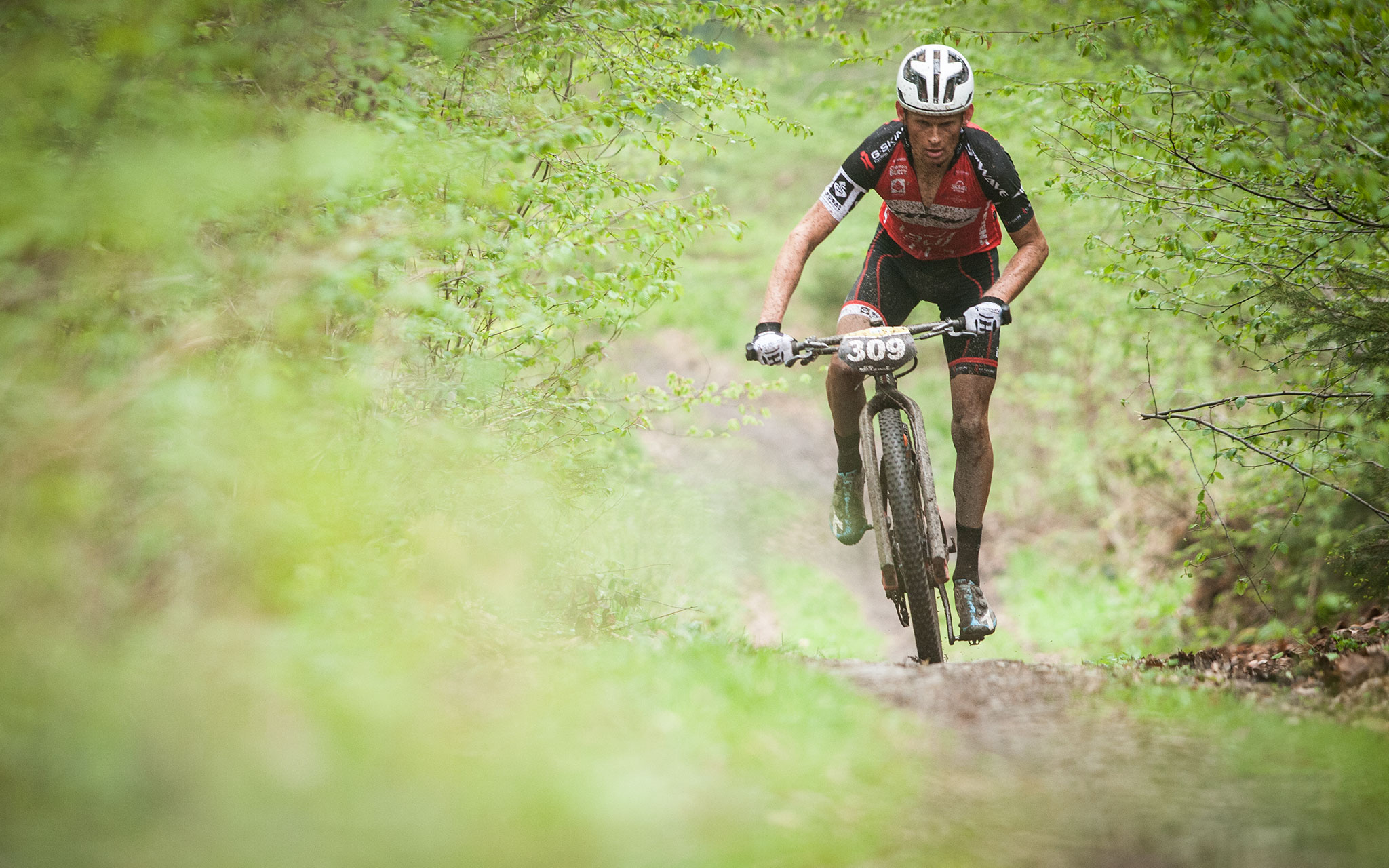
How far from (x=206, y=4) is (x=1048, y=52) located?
32.1 feet

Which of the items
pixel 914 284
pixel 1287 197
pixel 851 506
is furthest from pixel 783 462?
pixel 1287 197

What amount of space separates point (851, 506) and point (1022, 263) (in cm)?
177

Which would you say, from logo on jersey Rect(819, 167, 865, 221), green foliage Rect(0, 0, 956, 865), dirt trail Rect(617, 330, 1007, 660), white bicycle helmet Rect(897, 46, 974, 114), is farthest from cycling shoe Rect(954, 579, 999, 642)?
dirt trail Rect(617, 330, 1007, 660)

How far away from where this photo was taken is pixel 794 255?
4785 millimetres

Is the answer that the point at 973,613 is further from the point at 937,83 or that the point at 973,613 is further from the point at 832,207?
the point at 937,83

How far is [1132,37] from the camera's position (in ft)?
15.5

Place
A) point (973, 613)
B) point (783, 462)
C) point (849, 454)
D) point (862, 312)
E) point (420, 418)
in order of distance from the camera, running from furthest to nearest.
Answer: point (783, 462) → point (849, 454) → point (862, 312) → point (973, 613) → point (420, 418)

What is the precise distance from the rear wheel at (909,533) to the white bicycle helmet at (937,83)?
5.37 ft

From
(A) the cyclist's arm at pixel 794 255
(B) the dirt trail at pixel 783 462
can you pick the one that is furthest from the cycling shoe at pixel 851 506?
(B) the dirt trail at pixel 783 462

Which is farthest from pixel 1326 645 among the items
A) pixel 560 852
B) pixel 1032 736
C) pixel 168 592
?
pixel 168 592

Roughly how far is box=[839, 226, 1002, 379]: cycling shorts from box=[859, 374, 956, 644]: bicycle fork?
377 millimetres

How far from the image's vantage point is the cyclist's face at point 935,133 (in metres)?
4.48

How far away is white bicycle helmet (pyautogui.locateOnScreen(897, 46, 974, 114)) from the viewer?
14.3 ft

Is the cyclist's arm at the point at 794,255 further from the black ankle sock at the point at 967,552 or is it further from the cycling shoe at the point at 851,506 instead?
the black ankle sock at the point at 967,552
